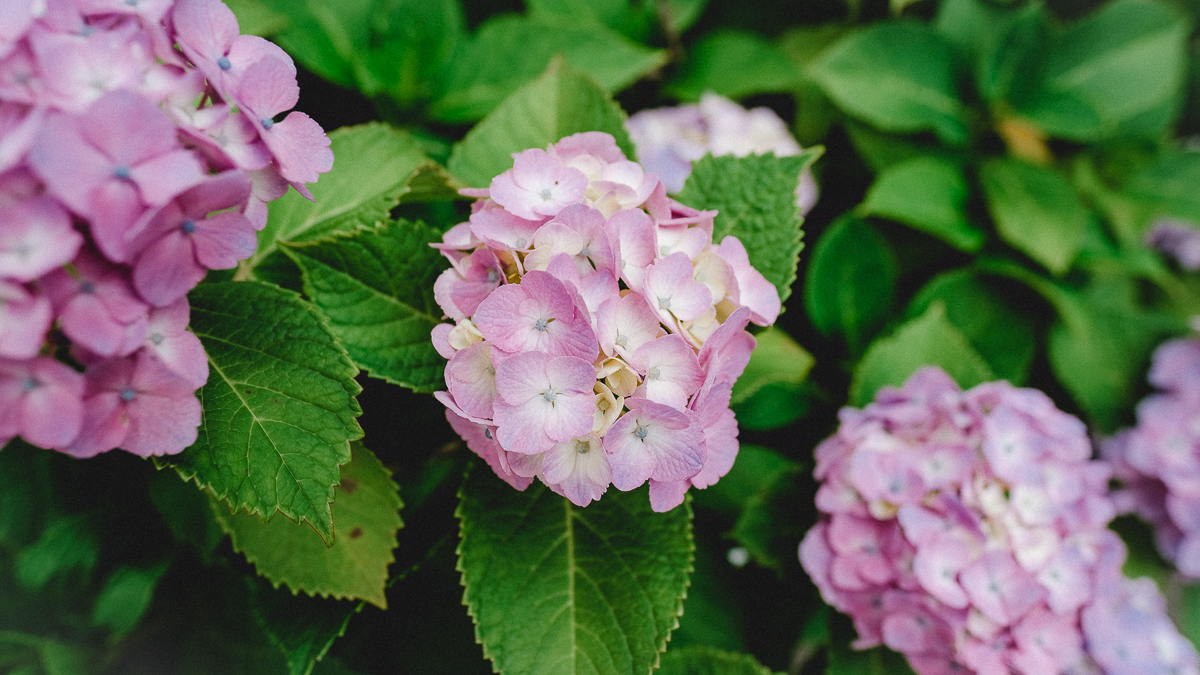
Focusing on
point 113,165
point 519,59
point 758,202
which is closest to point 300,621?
point 113,165

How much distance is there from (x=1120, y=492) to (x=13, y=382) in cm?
145

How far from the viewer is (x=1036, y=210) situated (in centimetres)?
122

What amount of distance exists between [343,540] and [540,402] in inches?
12.4

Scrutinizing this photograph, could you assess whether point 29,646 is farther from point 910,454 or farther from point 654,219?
point 910,454

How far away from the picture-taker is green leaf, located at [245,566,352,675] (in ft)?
2.31

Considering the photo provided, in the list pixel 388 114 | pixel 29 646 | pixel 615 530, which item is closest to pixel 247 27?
pixel 388 114

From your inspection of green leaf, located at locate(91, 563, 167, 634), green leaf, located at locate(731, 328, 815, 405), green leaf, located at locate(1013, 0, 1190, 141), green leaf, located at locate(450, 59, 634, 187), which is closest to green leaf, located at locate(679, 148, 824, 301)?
green leaf, located at locate(450, 59, 634, 187)

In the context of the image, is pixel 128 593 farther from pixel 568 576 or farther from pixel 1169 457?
pixel 1169 457

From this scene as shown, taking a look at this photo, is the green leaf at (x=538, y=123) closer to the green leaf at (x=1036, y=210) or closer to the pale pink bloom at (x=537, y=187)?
the pale pink bloom at (x=537, y=187)

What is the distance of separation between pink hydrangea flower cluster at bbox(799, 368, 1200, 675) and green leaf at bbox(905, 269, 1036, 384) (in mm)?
364

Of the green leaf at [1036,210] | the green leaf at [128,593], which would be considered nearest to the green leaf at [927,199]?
the green leaf at [1036,210]

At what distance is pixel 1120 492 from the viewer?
1.19 m

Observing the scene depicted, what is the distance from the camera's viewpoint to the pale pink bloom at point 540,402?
51 cm

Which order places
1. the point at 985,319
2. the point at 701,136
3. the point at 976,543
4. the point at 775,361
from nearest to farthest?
the point at 976,543, the point at 775,361, the point at 701,136, the point at 985,319
